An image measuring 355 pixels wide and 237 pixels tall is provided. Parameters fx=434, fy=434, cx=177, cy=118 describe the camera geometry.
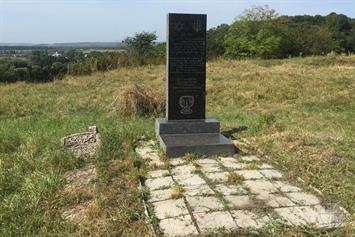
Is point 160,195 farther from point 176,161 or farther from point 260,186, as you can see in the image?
point 176,161

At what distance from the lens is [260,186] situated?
407 cm

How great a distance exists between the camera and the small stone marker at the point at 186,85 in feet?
18.6

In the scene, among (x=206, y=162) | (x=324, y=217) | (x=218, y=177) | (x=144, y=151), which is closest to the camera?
(x=324, y=217)

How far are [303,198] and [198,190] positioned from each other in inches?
36.3

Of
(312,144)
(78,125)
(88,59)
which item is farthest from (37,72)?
A: (312,144)

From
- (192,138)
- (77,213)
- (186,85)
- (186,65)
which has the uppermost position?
(186,65)

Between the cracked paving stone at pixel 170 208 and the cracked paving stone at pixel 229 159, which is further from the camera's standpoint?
the cracked paving stone at pixel 229 159

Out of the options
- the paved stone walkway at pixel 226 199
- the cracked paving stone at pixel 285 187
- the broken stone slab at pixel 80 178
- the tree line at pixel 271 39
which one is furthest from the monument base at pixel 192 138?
the tree line at pixel 271 39

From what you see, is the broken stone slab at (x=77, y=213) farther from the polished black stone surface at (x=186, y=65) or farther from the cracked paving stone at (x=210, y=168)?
the polished black stone surface at (x=186, y=65)

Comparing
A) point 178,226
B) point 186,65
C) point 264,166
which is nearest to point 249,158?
point 264,166

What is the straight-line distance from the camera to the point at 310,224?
127 inches

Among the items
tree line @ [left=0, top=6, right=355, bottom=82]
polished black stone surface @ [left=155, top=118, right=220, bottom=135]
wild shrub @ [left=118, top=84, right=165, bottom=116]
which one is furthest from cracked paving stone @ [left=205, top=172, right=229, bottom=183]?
tree line @ [left=0, top=6, right=355, bottom=82]

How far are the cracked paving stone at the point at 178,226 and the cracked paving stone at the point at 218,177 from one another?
0.93 m

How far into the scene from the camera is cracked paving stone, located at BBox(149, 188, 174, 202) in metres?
3.77
